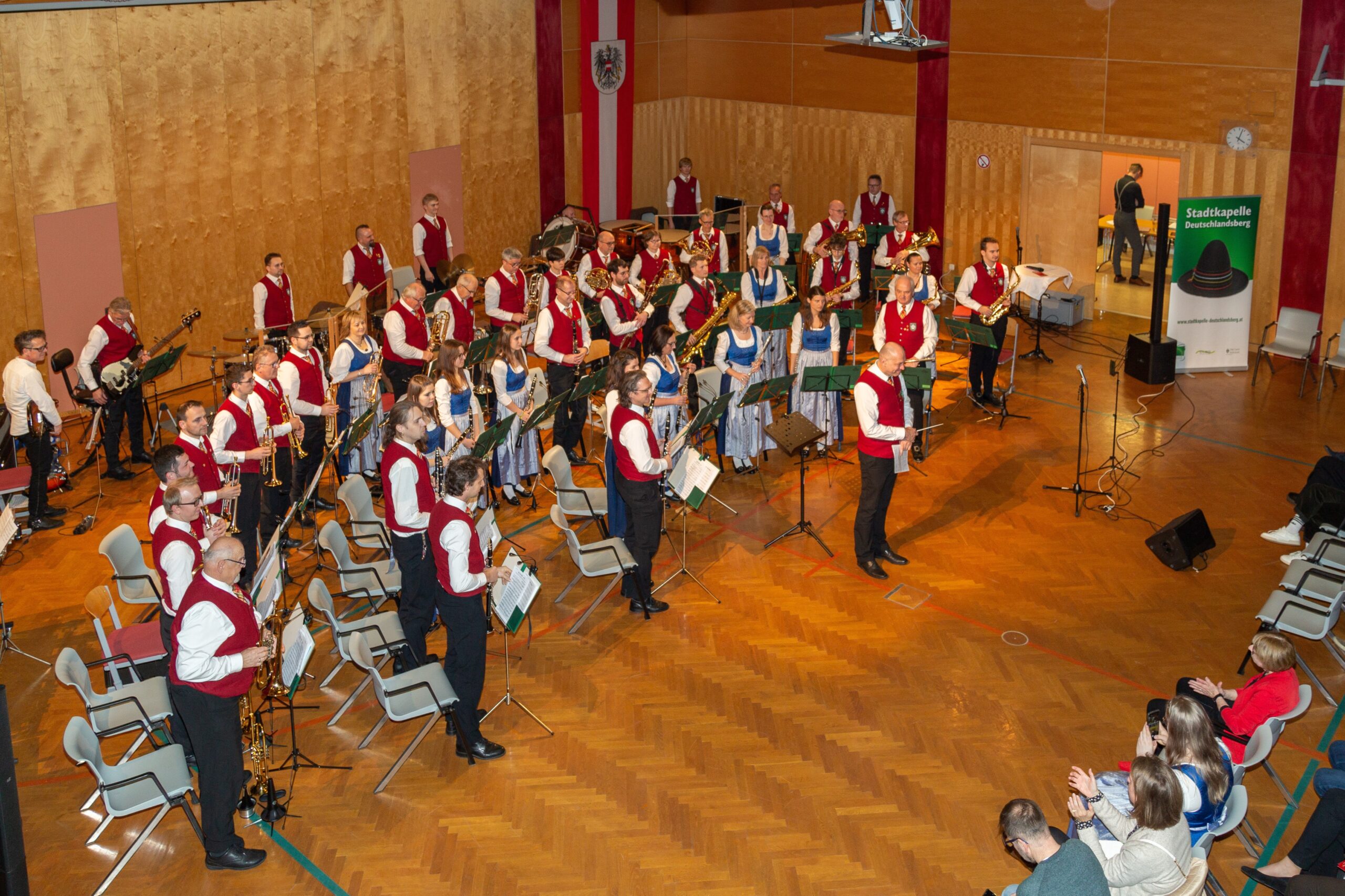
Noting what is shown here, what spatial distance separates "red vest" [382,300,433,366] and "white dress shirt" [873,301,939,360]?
13.0ft

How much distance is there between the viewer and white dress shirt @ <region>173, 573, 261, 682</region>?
5.85 m

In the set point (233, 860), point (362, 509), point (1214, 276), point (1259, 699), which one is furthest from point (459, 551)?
point (1214, 276)

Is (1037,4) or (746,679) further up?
(1037,4)

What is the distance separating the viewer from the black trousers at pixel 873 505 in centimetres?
888

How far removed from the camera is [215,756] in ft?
20.1

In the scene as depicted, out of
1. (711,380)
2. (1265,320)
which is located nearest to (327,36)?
(711,380)

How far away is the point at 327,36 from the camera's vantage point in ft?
45.6

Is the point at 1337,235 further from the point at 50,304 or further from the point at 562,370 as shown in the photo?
the point at 50,304

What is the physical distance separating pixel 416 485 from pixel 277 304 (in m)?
5.21

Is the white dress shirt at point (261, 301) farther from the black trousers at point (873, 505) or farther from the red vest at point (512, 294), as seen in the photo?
the black trousers at point (873, 505)

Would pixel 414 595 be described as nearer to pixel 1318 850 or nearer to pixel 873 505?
pixel 873 505

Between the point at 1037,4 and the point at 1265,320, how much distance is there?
14.9 feet

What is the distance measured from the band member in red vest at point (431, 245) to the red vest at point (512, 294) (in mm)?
2142

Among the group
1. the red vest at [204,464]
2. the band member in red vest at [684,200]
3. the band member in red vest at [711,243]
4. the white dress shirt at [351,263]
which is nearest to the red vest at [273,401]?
the red vest at [204,464]
